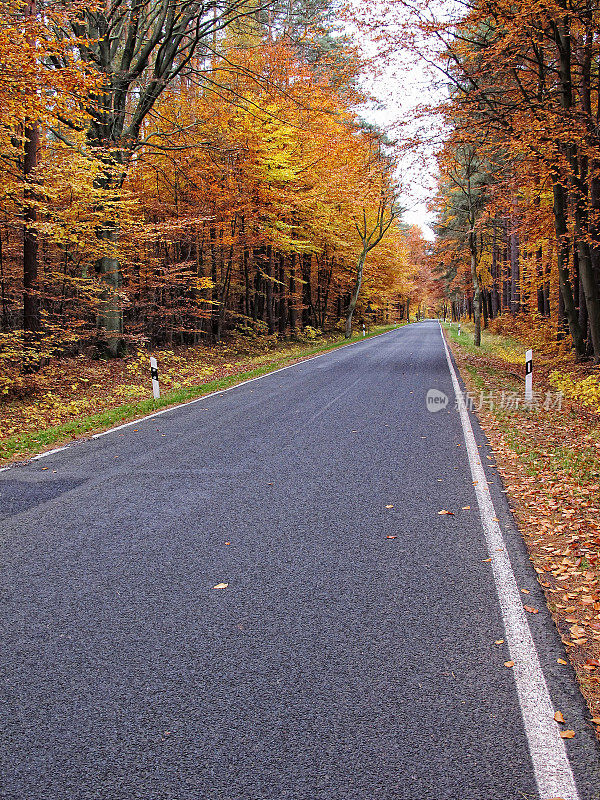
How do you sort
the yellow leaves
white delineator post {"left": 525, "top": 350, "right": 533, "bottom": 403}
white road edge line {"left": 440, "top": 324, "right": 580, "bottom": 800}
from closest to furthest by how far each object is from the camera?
white road edge line {"left": 440, "top": 324, "right": 580, "bottom": 800} → the yellow leaves → white delineator post {"left": 525, "top": 350, "right": 533, "bottom": 403}

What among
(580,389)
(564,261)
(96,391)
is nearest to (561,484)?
(580,389)

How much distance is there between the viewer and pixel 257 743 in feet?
8.21

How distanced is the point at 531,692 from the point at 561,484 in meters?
3.87

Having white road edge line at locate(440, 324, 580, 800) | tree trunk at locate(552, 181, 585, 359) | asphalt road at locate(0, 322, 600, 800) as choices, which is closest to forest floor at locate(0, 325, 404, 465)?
asphalt road at locate(0, 322, 600, 800)

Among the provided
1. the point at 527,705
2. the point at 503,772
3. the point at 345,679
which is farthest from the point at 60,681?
the point at 527,705

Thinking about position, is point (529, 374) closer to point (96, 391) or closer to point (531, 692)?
point (531, 692)

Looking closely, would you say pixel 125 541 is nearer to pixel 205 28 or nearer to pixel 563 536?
pixel 563 536

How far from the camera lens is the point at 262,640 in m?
3.31

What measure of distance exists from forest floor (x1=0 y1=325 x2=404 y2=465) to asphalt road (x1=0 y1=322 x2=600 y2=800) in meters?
3.10

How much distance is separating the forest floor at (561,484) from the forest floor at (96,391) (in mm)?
6649

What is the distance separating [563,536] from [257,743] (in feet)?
11.5

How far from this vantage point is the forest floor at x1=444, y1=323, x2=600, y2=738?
3564 millimetres

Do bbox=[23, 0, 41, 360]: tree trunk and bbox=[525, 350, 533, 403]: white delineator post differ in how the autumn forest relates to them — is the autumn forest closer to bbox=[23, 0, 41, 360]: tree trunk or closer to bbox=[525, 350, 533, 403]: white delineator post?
bbox=[23, 0, 41, 360]: tree trunk

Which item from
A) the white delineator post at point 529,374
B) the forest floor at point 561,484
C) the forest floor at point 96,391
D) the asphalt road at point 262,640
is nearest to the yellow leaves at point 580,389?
the forest floor at point 561,484
